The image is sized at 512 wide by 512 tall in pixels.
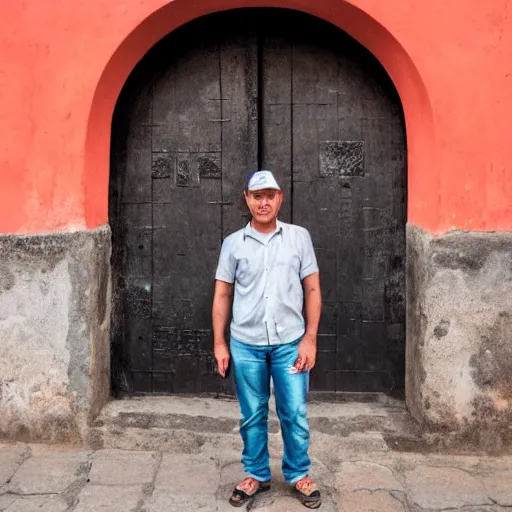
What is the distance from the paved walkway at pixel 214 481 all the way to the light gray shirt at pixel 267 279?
2.74ft

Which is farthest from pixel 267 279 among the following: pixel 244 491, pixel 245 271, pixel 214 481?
pixel 214 481

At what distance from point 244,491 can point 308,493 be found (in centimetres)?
30

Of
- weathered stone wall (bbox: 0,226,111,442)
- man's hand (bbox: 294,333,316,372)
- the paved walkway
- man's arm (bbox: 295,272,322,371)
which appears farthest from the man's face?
the paved walkway

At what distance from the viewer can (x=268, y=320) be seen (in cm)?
320

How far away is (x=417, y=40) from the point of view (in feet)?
12.6

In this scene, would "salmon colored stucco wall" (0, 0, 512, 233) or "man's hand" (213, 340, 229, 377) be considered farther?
"salmon colored stucco wall" (0, 0, 512, 233)

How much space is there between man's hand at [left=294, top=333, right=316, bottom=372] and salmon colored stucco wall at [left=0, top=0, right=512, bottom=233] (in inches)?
44.2

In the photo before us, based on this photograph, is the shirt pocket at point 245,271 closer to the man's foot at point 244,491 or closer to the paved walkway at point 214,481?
the man's foot at point 244,491

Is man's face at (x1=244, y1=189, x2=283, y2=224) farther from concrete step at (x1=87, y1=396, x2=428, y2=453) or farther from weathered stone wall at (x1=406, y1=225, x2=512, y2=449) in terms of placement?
concrete step at (x1=87, y1=396, x2=428, y2=453)

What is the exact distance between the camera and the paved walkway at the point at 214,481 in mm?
3355

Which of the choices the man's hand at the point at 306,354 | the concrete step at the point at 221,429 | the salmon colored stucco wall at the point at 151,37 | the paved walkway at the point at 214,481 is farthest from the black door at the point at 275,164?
the man's hand at the point at 306,354

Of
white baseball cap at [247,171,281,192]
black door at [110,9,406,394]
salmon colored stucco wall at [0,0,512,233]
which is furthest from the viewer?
black door at [110,9,406,394]

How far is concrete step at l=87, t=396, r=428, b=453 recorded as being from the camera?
4.00m

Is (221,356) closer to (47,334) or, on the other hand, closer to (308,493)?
(308,493)
